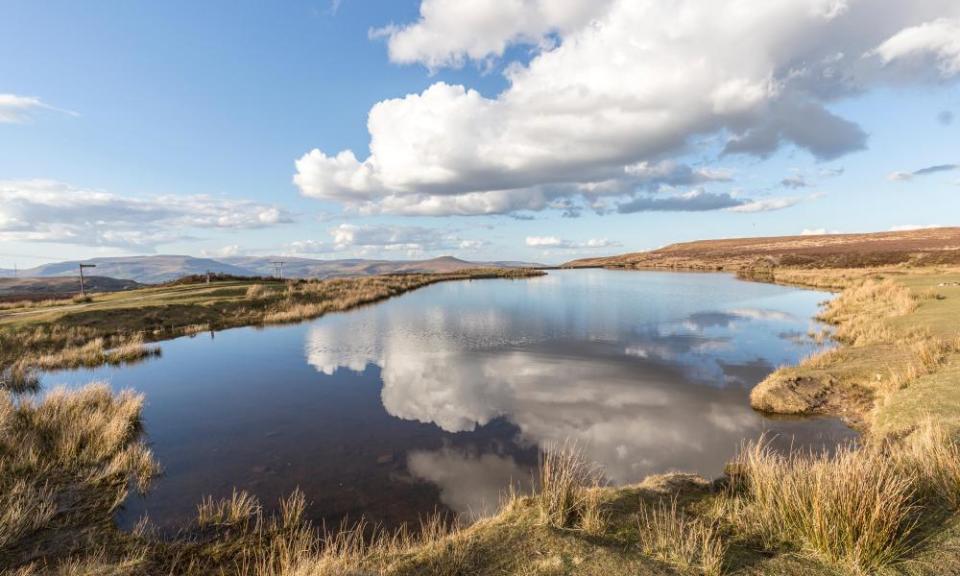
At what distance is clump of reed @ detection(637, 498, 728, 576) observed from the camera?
512cm

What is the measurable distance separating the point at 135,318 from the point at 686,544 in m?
38.3

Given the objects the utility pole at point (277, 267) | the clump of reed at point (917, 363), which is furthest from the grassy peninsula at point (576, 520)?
the utility pole at point (277, 267)

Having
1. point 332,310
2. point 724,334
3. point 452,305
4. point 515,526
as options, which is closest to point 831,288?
point 724,334

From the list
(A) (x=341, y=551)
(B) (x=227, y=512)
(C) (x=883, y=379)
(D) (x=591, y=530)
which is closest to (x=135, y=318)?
(B) (x=227, y=512)

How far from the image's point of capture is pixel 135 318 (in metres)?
31.4

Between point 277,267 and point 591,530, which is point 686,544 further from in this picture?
point 277,267

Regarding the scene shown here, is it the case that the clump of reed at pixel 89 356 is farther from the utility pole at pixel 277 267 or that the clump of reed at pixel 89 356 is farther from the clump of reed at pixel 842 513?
the utility pole at pixel 277 267

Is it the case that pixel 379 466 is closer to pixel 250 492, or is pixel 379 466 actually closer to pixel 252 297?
pixel 250 492

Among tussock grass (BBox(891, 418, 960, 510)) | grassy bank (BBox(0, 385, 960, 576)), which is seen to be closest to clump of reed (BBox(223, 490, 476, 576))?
grassy bank (BBox(0, 385, 960, 576))

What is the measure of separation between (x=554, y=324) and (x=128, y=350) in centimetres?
2653

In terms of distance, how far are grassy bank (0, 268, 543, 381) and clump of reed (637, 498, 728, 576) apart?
2599 centimetres

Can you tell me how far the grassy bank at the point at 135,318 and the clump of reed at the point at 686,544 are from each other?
26.0m

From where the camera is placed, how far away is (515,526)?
647cm

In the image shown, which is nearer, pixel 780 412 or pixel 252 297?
pixel 780 412
